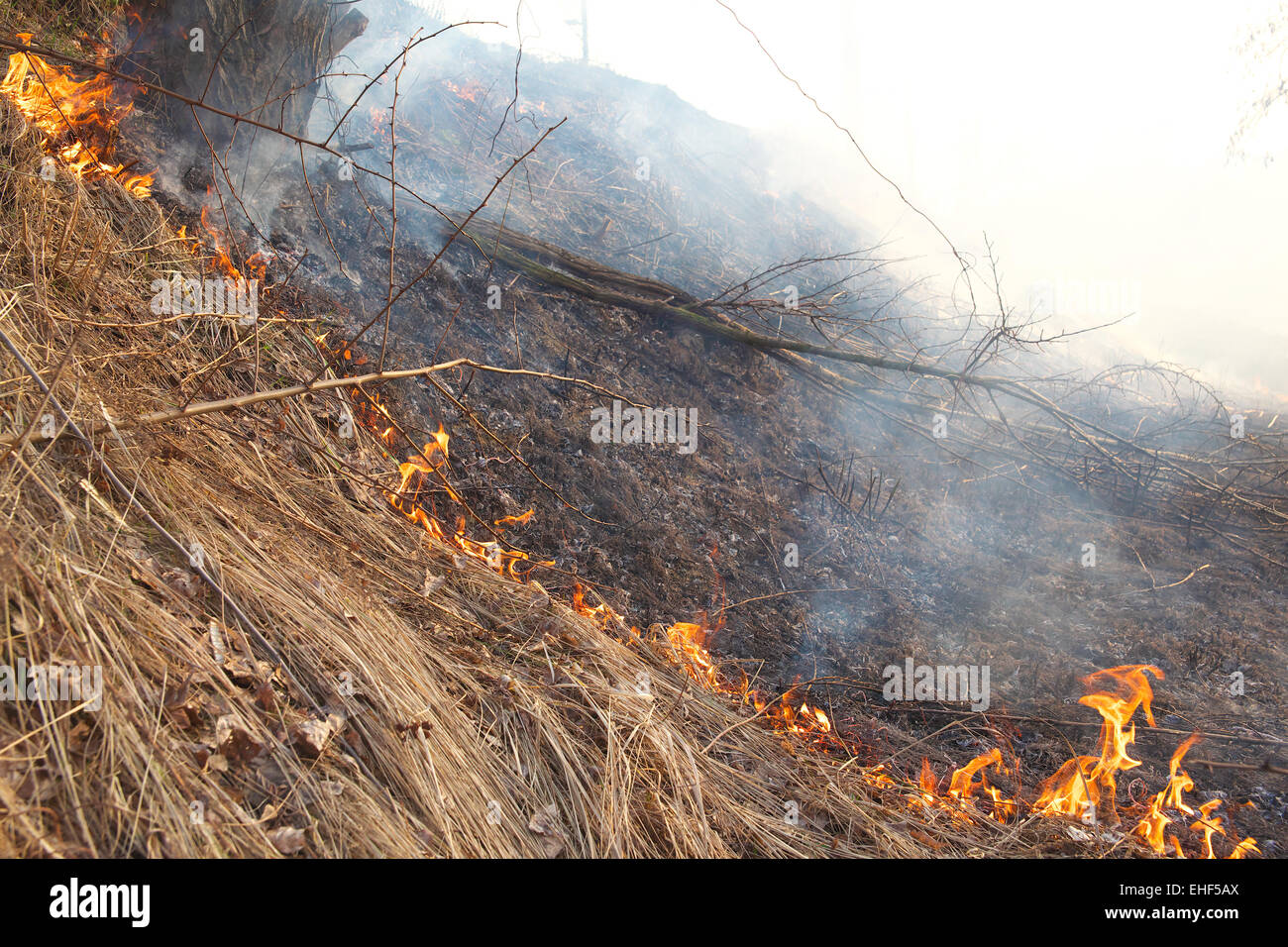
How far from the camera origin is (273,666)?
212cm

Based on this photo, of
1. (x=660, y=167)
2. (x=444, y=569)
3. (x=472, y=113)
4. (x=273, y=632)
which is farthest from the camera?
(x=660, y=167)

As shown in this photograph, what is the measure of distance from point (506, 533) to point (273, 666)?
6.82 feet

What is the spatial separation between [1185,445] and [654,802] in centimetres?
809

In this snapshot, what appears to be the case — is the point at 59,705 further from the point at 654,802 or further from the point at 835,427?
the point at 835,427

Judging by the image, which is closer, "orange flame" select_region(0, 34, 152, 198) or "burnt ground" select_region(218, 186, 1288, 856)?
"orange flame" select_region(0, 34, 152, 198)

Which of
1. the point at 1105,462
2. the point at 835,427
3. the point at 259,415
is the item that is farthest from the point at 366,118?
the point at 1105,462

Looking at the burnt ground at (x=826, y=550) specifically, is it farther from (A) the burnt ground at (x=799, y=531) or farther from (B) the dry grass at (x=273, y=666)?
(B) the dry grass at (x=273, y=666)

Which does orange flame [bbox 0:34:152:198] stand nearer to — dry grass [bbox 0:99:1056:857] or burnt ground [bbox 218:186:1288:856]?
dry grass [bbox 0:99:1056:857]

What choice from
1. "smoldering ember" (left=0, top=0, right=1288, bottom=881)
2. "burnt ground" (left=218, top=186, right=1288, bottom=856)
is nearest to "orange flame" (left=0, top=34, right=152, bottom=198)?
"smoldering ember" (left=0, top=0, right=1288, bottom=881)

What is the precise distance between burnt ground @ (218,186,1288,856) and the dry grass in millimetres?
790

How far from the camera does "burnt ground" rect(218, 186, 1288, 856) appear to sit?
3.82m

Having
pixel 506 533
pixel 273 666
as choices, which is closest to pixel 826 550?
pixel 506 533

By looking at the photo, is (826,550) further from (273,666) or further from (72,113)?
(72,113)

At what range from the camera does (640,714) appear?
2682 millimetres
